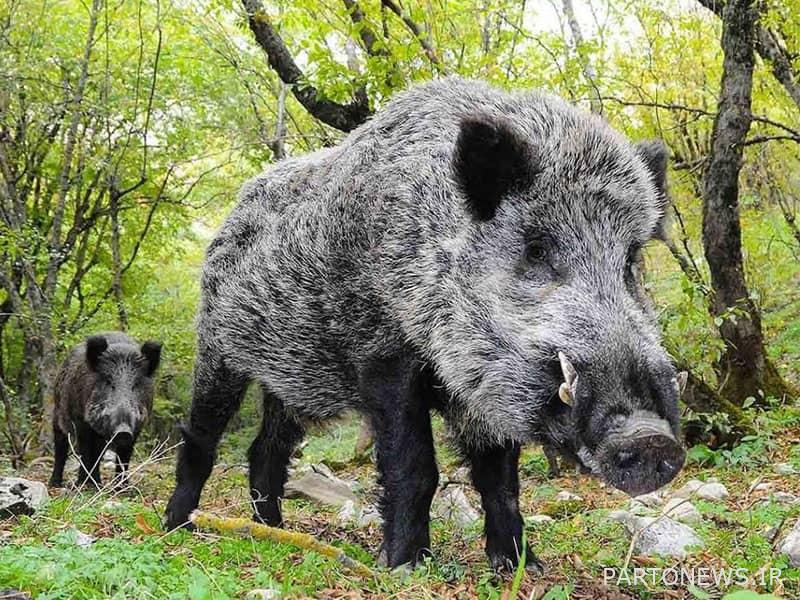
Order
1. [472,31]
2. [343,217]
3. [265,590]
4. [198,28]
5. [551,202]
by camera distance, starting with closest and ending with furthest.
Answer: [265,590]
[551,202]
[343,217]
[472,31]
[198,28]

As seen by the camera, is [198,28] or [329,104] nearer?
[329,104]

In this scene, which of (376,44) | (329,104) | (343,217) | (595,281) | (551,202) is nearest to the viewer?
(595,281)

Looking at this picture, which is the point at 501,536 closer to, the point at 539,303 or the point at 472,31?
the point at 539,303

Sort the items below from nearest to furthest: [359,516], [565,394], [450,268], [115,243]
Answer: [565,394] → [450,268] → [359,516] → [115,243]

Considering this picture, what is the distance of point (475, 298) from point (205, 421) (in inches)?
101

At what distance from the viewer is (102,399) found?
332 inches

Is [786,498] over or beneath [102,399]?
beneath

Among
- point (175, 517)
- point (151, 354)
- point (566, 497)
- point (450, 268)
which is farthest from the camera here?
point (151, 354)

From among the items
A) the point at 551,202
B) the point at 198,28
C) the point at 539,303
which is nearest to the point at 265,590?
the point at 539,303

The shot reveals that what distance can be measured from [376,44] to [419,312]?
173 inches

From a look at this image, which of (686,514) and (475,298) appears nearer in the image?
(475,298)

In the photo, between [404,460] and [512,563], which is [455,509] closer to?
[512,563]

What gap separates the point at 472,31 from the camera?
10625mm

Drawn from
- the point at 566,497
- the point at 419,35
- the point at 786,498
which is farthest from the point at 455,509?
the point at 419,35
